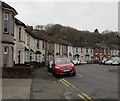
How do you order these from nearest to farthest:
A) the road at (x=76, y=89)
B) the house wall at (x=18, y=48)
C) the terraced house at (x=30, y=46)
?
the road at (x=76, y=89) < the terraced house at (x=30, y=46) < the house wall at (x=18, y=48)

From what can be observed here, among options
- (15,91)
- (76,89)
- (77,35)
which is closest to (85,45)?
(77,35)

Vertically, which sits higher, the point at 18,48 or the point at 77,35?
the point at 77,35

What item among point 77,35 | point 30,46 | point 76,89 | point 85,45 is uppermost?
point 77,35

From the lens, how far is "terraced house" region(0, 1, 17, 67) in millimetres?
25780

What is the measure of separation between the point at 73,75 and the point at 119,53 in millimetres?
103090

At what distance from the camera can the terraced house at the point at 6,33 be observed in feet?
84.6

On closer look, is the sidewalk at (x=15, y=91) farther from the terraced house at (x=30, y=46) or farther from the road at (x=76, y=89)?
the terraced house at (x=30, y=46)

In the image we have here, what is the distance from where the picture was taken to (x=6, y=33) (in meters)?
26.4

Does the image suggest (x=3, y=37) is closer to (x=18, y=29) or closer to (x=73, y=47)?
(x=18, y=29)

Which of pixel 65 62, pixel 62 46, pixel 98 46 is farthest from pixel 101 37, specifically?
pixel 65 62

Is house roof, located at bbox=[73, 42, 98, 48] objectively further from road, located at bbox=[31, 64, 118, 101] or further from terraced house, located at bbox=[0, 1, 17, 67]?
road, located at bbox=[31, 64, 118, 101]

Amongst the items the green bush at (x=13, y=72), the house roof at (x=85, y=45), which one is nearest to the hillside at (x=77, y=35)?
the house roof at (x=85, y=45)

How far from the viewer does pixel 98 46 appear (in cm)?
11325

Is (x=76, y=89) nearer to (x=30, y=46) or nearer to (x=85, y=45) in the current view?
(x=30, y=46)
